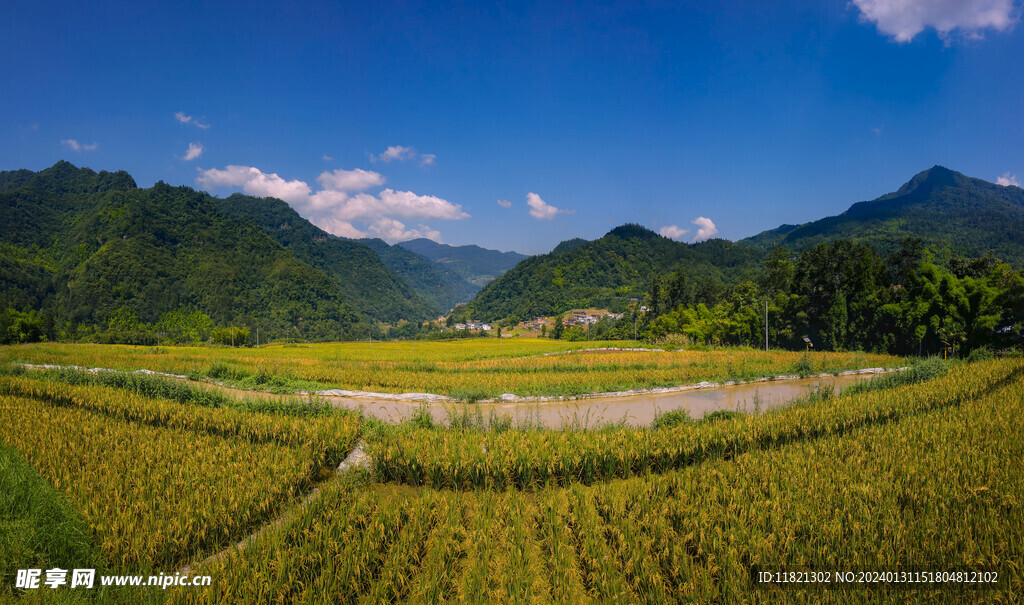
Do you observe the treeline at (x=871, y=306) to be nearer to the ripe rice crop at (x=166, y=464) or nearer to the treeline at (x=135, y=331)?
the ripe rice crop at (x=166, y=464)

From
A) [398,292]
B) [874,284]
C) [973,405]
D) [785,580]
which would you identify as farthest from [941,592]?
[398,292]

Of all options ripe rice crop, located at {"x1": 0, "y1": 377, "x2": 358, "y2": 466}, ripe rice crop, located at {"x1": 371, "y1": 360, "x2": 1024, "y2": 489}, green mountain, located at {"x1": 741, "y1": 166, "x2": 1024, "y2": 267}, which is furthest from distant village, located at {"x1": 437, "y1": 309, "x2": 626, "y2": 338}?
ripe rice crop, located at {"x1": 371, "y1": 360, "x2": 1024, "y2": 489}

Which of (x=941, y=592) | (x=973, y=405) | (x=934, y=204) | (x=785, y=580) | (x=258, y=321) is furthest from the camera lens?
(x=934, y=204)

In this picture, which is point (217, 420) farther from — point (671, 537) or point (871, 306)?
point (871, 306)

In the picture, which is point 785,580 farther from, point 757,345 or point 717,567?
point 757,345

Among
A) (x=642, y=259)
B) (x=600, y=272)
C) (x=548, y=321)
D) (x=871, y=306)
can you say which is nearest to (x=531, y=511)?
(x=871, y=306)

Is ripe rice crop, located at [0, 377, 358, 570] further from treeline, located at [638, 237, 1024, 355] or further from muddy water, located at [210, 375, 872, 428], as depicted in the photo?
treeline, located at [638, 237, 1024, 355]

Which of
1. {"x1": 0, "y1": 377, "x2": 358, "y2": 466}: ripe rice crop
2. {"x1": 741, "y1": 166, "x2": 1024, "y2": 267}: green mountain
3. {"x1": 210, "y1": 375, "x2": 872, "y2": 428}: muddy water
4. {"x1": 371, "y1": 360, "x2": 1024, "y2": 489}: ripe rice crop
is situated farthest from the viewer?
{"x1": 741, "y1": 166, "x2": 1024, "y2": 267}: green mountain
